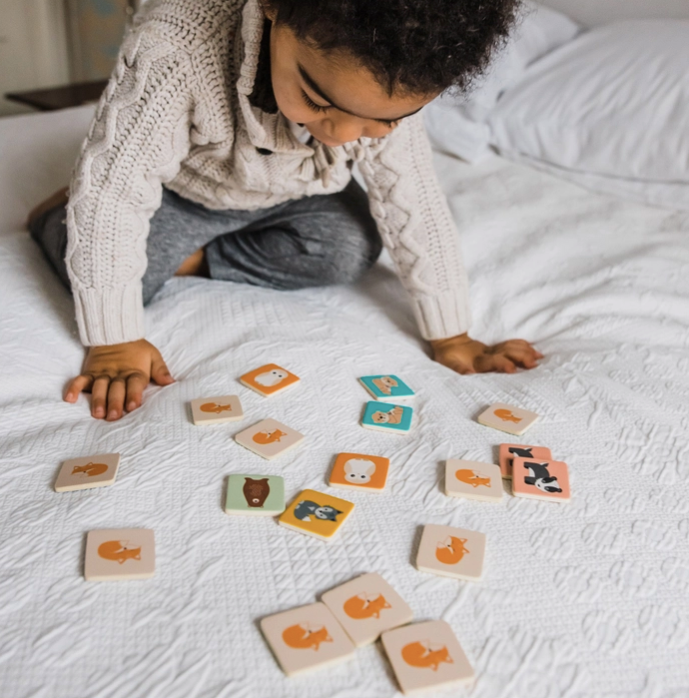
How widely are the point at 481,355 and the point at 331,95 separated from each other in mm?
457

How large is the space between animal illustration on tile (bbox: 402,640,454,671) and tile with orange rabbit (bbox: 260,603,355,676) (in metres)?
0.04

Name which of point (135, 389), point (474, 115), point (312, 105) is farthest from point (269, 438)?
point (474, 115)

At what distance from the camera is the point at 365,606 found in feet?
1.80

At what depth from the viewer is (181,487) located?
2.18 ft

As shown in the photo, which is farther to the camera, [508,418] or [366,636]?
[508,418]

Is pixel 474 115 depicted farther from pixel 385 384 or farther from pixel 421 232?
pixel 385 384

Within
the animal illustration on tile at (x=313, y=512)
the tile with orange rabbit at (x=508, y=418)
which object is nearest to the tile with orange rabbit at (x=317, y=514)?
the animal illustration on tile at (x=313, y=512)

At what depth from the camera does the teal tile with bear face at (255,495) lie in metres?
0.64

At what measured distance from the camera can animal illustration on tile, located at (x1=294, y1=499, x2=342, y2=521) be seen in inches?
25.0

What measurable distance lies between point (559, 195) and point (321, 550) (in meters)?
0.94

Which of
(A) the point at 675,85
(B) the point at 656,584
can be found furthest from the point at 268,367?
(A) the point at 675,85

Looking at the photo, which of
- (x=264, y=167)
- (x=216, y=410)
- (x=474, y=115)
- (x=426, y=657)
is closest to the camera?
(x=426, y=657)

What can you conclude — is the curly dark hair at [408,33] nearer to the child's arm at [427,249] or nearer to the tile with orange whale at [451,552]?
the child's arm at [427,249]

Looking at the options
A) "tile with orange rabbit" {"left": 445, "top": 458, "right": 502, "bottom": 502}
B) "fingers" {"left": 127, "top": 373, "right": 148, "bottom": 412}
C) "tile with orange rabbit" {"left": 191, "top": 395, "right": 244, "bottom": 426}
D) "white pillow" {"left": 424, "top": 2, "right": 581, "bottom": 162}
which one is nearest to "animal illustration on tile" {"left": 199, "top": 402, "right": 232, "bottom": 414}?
"tile with orange rabbit" {"left": 191, "top": 395, "right": 244, "bottom": 426}
